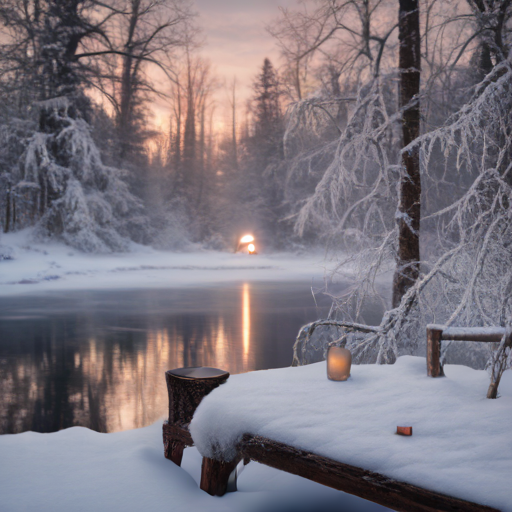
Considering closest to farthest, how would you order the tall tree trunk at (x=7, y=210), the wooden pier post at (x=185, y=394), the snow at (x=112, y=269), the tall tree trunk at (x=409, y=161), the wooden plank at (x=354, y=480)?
the wooden plank at (x=354, y=480) < the wooden pier post at (x=185, y=394) < the tall tree trunk at (x=409, y=161) < the snow at (x=112, y=269) < the tall tree trunk at (x=7, y=210)

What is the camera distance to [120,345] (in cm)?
1110

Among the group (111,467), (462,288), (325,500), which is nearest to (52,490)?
(111,467)

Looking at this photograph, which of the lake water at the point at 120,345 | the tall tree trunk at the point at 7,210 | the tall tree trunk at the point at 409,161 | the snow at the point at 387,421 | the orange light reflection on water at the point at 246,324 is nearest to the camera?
the snow at the point at 387,421

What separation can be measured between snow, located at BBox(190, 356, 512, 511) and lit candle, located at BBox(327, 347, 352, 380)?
0.24 ft

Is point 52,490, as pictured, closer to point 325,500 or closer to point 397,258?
point 325,500

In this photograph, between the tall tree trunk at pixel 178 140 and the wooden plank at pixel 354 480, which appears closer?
the wooden plank at pixel 354 480

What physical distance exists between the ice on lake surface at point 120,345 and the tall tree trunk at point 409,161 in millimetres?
3287

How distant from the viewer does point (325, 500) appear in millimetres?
4098

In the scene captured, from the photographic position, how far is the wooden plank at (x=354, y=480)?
2.55 m

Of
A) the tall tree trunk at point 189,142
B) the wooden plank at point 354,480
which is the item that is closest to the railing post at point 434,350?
the wooden plank at point 354,480

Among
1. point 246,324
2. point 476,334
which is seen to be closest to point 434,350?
point 476,334

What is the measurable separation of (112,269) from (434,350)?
23.1 m

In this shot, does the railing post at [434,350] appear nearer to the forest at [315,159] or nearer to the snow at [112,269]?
the forest at [315,159]

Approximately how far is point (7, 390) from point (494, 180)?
7386 mm
